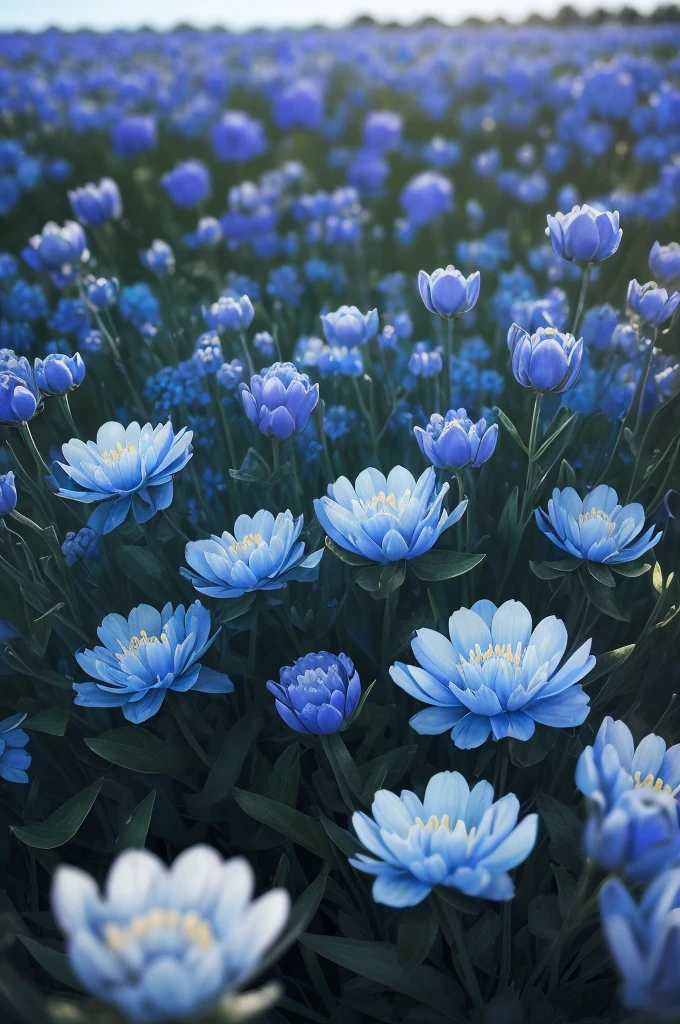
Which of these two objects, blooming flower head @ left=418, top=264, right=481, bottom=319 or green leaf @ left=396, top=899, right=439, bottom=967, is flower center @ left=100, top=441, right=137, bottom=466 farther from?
green leaf @ left=396, top=899, right=439, bottom=967

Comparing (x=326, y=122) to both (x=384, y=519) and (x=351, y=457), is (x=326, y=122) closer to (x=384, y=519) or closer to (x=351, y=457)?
(x=351, y=457)

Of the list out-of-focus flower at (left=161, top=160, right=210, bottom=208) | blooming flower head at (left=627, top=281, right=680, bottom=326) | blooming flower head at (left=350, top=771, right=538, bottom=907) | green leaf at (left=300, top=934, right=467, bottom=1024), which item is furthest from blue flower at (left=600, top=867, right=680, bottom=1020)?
out-of-focus flower at (left=161, top=160, right=210, bottom=208)

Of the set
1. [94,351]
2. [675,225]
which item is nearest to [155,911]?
[94,351]

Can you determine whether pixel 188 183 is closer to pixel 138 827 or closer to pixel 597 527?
pixel 597 527

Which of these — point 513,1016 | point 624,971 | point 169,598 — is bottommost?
point 513,1016

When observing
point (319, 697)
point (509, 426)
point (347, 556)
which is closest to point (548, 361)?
point (509, 426)
